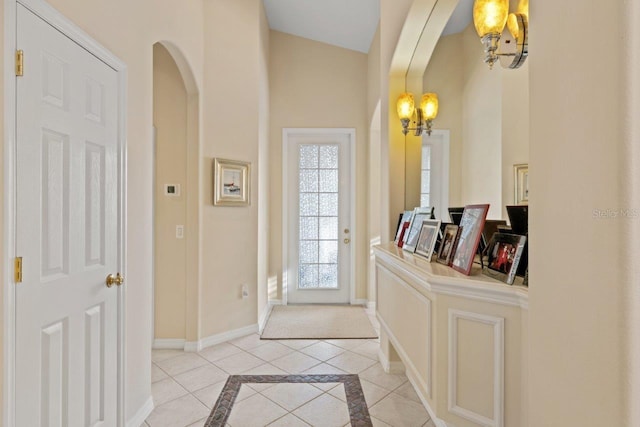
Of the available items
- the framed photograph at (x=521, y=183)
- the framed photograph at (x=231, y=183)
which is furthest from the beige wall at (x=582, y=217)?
the framed photograph at (x=231, y=183)

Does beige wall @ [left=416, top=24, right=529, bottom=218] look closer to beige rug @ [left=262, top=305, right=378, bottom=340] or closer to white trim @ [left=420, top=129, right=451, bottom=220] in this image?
white trim @ [left=420, top=129, right=451, bottom=220]

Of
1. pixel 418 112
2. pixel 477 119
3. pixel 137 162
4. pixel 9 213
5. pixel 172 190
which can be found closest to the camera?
pixel 9 213

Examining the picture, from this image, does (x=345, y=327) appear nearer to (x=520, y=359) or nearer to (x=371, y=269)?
(x=371, y=269)

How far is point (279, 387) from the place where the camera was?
8.11 feet

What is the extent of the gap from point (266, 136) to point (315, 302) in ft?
7.47

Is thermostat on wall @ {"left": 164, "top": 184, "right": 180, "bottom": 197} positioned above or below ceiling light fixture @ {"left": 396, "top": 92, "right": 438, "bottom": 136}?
below

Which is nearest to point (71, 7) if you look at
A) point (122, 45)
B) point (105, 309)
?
point (122, 45)

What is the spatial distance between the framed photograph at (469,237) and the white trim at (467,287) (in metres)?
0.09

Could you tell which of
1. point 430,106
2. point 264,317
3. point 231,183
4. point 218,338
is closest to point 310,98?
point 231,183

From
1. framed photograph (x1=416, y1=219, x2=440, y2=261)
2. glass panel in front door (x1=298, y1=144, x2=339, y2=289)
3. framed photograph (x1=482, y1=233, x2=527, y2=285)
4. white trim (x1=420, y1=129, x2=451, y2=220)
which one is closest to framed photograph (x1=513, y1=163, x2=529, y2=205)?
framed photograph (x1=482, y1=233, x2=527, y2=285)

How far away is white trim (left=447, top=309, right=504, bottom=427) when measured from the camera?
1410mm

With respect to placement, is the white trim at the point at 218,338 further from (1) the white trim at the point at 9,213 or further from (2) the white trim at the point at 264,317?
(1) the white trim at the point at 9,213

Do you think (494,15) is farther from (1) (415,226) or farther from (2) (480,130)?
(1) (415,226)

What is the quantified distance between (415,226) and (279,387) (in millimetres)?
1481
